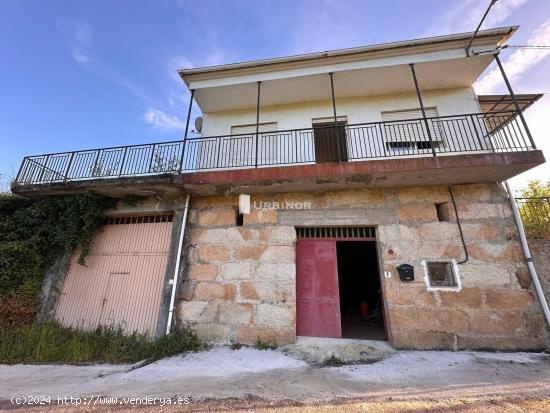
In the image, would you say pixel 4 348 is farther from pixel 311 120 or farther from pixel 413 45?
pixel 413 45

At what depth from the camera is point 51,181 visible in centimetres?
644

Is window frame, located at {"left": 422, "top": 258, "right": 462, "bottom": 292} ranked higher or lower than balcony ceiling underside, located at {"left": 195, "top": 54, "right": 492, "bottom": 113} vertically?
lower

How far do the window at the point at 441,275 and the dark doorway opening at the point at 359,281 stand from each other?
299 centimetres

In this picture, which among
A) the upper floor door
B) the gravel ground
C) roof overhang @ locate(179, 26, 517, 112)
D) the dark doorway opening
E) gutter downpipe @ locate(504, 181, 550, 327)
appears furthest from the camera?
the dark doorway opening

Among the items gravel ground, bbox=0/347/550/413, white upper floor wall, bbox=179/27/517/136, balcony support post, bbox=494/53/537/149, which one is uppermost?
white upper floor wall, bbox=179/27/517/136

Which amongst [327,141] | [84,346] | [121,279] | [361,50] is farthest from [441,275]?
[84,346]

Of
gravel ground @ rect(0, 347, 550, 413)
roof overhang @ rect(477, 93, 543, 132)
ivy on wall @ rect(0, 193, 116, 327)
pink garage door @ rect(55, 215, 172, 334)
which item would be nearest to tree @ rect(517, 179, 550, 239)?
roof overhang @ rect(477, 93, 543, 132)

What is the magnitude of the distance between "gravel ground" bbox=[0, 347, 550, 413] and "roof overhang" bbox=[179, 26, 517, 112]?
669cm

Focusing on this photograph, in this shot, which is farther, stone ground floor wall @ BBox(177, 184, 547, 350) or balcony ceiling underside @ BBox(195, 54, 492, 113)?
balcony ceiling underside @ BBox(195, 54, 492, 113)

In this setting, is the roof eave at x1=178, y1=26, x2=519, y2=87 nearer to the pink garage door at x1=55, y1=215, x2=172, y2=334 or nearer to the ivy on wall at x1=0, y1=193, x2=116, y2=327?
the pink garage door at x1=55, y1=215, x2=172, y2=334

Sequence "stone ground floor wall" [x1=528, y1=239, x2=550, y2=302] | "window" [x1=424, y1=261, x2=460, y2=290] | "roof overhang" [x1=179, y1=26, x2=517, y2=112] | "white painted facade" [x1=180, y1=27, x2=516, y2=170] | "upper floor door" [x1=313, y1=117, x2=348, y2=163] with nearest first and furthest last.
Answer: "stone ground floor wall" [x1=528, y1=239, x2=550, y2=302] < "window" [x1=424, y1=261, x2=460, y2=290] < "roof overhang" [x1=179, y1=26, x2=517, y2=112] < "white painted facade" [x1=180, y1=27, x2=516, y2=170] < "upper floor door" [x1=313, y1=117, x2=348, y2=163]

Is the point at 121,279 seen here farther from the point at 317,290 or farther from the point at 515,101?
the point at 515,101

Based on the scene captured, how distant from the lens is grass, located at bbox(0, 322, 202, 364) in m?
4.88

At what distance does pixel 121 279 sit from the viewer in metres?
6.21
